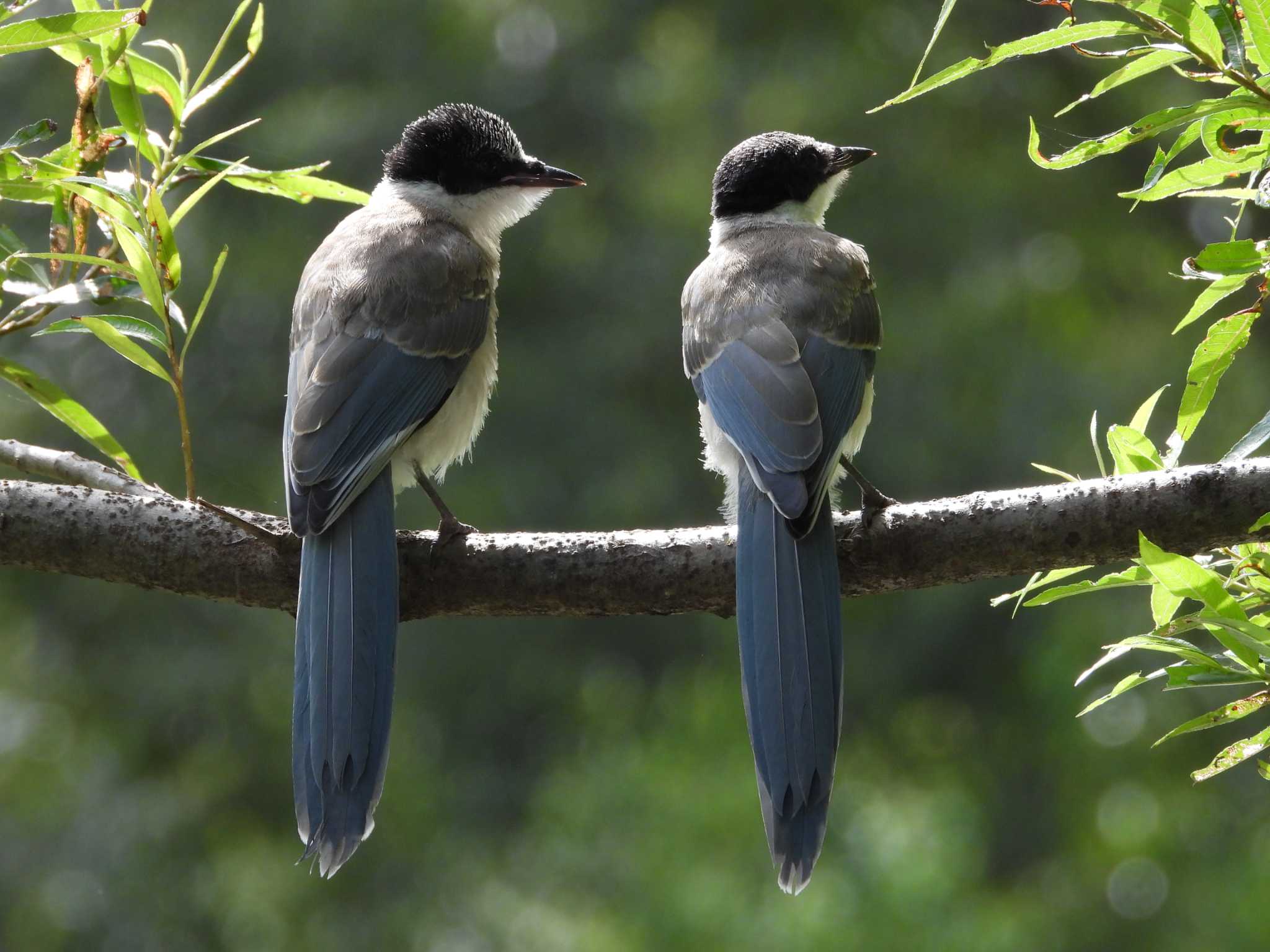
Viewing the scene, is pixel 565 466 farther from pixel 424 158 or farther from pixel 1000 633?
pixel 424 158

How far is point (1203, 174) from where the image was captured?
6.54 ft

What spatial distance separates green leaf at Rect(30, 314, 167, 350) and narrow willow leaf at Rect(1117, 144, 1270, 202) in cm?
159

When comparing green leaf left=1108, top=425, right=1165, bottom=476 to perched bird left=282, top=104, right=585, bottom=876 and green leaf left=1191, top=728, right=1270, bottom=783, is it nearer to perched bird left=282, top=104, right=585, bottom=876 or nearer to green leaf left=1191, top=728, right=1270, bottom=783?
green leaf left=1191, top=728, right=1270, bottom=783

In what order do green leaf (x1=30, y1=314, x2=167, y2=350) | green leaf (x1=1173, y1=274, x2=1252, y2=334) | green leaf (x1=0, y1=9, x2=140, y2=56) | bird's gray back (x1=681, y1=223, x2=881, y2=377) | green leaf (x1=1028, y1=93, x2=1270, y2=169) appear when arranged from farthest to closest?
1. bird's gray back (x1=681, y1=223, x2=881, y2=377)
2. green leaf (x1=30, y1=314, x2=167, y2=350)
3. green leaf (x1=0, y1=9, x2=140, y2=56)
4. green leaf (x1=1173, y1=274, x2=1252, y2=334)
5. green leaf (x1=1028, y1=93, x2=1270, y2=169)

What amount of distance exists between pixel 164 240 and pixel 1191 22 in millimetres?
1663

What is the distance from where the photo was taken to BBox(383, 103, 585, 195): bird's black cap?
4141 millimetres

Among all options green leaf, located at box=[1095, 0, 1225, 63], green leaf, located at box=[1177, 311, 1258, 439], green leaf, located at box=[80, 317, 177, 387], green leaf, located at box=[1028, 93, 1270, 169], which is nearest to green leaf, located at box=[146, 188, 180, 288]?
green leaf, located at box=[80, 317, 177, 387]

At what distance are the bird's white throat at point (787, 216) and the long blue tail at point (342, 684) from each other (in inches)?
64.8

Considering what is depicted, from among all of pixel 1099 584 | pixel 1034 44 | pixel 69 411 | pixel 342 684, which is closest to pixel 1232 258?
pixel 1034 44

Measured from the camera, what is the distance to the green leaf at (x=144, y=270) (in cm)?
247

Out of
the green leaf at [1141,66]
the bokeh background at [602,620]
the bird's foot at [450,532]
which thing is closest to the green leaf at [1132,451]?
the green leaf at [1141,66]

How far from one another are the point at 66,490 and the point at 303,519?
41cm

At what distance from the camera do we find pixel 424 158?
13.9 ft

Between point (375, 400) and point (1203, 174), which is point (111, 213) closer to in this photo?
point (375, 400)
